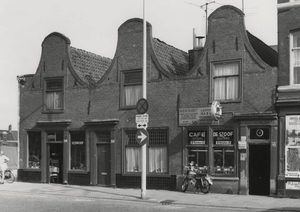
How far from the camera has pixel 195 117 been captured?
21.3 metres

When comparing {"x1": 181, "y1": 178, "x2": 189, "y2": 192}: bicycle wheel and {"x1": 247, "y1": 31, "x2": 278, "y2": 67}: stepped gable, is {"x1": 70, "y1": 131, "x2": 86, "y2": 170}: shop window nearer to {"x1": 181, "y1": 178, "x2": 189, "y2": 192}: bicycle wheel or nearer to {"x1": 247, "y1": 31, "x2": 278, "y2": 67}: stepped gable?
{"x1": 181, "y1": 178, "x2": 189, "y2": 192}: bicycle wheel

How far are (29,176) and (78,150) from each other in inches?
146

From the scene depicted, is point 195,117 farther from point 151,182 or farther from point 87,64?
point 87,64

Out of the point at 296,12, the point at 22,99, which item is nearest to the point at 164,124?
the point at 296,12

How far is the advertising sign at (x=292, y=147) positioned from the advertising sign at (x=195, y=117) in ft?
10.5

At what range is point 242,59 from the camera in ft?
66.7

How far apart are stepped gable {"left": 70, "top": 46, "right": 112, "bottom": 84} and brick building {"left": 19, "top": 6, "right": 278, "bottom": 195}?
0.08 meters

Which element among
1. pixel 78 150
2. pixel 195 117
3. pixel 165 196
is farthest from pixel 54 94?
pixel 165 196

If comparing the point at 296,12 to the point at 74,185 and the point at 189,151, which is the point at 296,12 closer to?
the point at 189,151

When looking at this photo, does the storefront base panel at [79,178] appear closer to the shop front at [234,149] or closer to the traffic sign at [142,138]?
the shop front at [234,149]

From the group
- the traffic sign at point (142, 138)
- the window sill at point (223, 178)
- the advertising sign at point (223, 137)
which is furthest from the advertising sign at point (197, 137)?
the traffic sign at point (142, 138)

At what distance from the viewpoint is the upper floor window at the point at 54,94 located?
2580 cm

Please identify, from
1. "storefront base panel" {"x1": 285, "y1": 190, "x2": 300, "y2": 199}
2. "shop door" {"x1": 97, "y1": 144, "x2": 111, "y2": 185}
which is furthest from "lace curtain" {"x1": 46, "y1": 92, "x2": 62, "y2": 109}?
"storefront base panel" {"x1": 285, "y1": 190, "x2": 300, "y2": 199}

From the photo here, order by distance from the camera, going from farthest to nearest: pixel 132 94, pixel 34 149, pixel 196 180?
pixel 34 149 < pixel 132 94 < pixel 196 180
